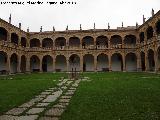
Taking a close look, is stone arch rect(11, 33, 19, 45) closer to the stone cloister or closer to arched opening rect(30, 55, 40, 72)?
the stone cloister

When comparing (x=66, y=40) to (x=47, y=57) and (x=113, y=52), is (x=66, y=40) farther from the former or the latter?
(x=113, y=52)

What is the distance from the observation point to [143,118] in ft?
21.2

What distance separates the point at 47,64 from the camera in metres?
41.1

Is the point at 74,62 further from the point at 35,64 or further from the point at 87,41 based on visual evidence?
the point at 35,64

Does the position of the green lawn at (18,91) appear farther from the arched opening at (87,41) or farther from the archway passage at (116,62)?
the archway passage at (116,62)

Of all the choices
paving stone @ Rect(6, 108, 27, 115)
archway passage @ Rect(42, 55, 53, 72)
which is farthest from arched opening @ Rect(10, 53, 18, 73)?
paving stone @ Rect(6, 108, 27, 115)

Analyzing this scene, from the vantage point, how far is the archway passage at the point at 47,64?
4097 centimetres

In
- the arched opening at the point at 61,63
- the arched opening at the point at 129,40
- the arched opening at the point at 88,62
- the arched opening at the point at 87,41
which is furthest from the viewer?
the arched opening at the point at 61,63

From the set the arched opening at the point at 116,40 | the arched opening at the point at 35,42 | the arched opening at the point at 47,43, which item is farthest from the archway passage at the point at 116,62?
the arched opening at the point at 35,42

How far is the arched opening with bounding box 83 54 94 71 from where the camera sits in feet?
133

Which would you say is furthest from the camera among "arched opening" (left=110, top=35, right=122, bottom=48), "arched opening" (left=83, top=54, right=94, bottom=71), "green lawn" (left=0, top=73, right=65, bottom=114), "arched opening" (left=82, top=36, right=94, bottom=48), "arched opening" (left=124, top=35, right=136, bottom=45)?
"arched opening" (left=83, top=54, right=94, bottom=71)

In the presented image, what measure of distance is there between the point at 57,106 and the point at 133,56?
32.4 m

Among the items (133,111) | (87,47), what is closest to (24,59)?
(87,47)

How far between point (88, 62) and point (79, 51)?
137 inches
